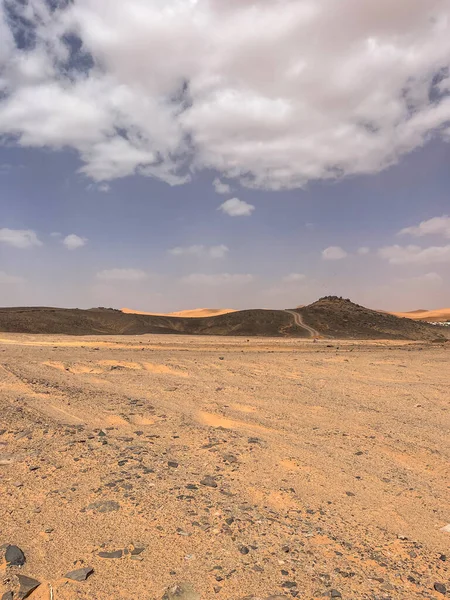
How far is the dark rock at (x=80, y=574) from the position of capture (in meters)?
3.17

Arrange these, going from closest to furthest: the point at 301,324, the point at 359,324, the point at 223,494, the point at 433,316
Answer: the point at 223,494, the point at 301,324, the point at 359,324, the point at 433,316

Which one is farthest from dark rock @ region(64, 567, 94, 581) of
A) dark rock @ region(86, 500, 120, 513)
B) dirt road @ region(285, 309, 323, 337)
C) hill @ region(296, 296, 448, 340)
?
hill @ region(296, 296, 448, 340)

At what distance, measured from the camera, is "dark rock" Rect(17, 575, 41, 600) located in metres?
2.98

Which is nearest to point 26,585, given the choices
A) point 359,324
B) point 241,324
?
point 241,324

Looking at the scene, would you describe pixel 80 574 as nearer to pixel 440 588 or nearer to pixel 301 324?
pixel 440 588

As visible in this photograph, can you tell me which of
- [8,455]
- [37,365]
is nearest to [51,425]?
[8,455]

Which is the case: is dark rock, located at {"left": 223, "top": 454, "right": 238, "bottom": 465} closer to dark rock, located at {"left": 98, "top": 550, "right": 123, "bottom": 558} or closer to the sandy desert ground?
Answer: the sandy desert ground

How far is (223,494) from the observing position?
15.0 feet

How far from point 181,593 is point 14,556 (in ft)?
4.70

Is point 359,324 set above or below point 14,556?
above

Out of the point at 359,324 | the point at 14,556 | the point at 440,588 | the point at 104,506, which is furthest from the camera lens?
the point at 359,324

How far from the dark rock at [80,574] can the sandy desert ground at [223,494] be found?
0.05m

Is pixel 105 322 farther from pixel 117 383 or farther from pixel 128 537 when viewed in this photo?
pixel 128 537

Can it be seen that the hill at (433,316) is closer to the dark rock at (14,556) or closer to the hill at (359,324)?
the hill at (359,324)
